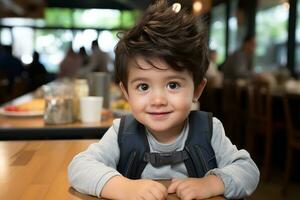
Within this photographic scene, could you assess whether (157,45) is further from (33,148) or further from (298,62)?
(298,62)

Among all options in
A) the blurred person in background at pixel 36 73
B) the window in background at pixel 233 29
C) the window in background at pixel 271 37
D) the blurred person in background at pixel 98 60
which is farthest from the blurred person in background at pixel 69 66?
the window in background at pixel 233 29

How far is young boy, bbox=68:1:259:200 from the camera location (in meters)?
0.85

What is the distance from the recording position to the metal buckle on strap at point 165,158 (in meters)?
0.97

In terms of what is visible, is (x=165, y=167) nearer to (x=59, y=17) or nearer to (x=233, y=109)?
(x=233, y=109)

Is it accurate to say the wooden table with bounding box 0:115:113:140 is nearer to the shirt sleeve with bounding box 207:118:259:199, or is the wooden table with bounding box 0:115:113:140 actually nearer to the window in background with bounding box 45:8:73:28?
the shirt sleeve with bounding box 207:118:259:199

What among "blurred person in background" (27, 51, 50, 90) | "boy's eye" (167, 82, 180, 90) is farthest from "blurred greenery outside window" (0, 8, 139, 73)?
"boy's eye" (167, 82, 180, 90)

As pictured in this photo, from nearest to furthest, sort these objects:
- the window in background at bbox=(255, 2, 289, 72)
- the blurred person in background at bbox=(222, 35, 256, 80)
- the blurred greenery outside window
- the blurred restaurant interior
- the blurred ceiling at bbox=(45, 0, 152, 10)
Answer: the blurred restaurant interior
the blurred person in background at bbox=(222, 35, 256, 80)
the window in background at bbox=(255, 2, 289, 72)
the blurred greenery outside window
the blurred ceiling at bbox=(45, 0, 152, 10)

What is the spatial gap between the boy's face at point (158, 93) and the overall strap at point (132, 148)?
2.7 inches

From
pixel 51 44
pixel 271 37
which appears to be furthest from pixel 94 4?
pixel 271 37

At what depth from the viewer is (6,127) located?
1.68 meters

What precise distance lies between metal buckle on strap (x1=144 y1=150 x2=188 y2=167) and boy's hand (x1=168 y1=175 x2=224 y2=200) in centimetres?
12

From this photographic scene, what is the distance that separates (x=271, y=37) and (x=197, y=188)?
7.72 meters

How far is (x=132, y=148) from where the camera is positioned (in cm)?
100

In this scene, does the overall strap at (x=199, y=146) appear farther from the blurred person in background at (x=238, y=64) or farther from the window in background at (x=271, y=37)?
the window in background at (x=271, y=37)
